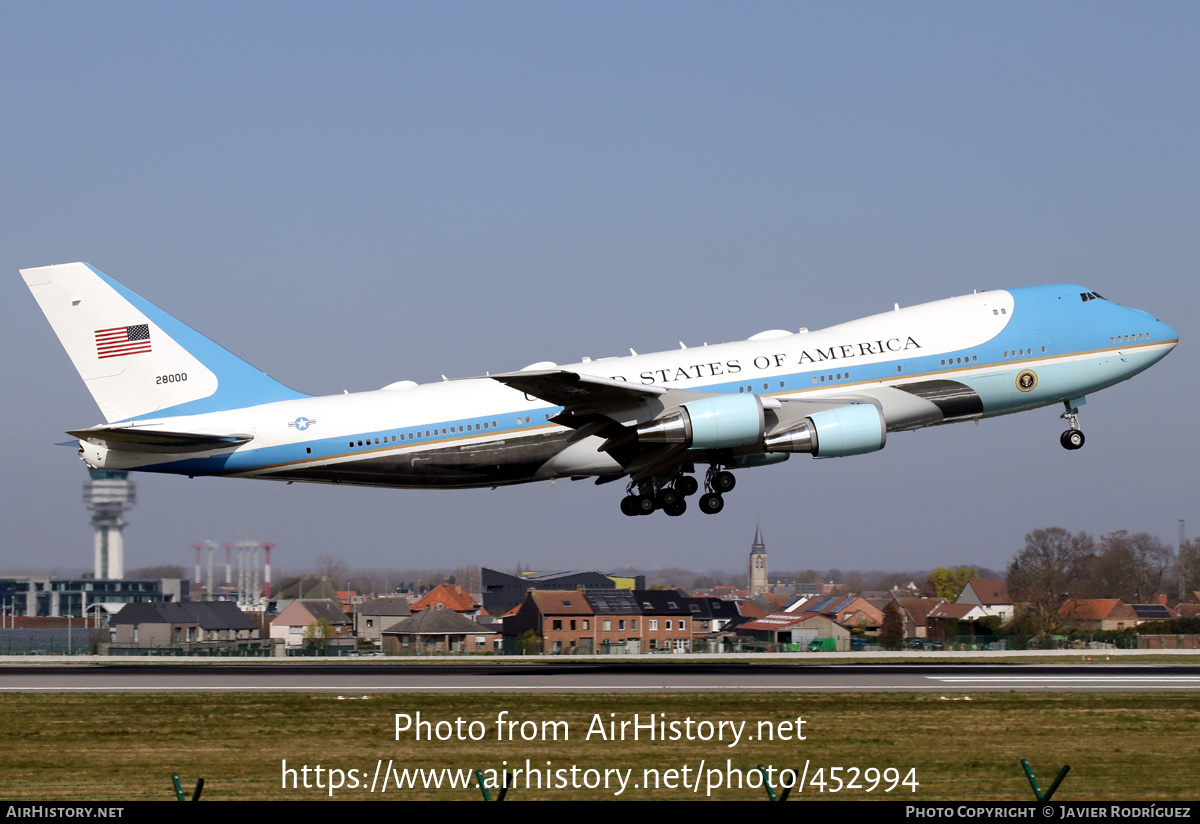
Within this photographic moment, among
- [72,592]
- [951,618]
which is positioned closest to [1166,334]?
[951,618]

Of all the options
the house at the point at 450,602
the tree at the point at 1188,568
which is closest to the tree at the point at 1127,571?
the tree at the point at 1188,568

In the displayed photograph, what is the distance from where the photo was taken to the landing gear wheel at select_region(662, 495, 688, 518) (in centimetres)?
4216

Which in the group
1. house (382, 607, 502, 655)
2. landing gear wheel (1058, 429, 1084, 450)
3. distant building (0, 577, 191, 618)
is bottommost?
house (382, 607, 502, 655)

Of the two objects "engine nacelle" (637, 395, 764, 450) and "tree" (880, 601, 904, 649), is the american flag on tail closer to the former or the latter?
"engine nacelle" (637, 395, 764, 450)

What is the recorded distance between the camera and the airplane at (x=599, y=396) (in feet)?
127

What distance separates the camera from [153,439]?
125ft

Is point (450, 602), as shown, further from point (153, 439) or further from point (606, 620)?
point (153, 439)

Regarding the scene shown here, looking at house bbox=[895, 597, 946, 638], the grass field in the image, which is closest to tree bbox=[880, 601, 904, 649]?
house bbox=[895, 597, 946, 638]

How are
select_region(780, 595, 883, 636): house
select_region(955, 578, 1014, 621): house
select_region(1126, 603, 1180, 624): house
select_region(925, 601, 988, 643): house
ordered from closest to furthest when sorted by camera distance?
1. select_region(925, 601, 988, 643): house
2. select_region(780, 595, 883, 636): house
3. select_region(955, 578, 1014, 621): house
4. select_region(1126, 603, 1180, 624): house

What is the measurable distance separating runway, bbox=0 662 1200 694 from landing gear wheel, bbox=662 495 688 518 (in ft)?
17.5

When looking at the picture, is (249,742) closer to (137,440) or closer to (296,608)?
(137,440)

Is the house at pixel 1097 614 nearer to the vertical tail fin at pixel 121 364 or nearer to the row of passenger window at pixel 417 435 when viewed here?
the row of passenger window at pixel 417 435

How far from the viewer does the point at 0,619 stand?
132m
